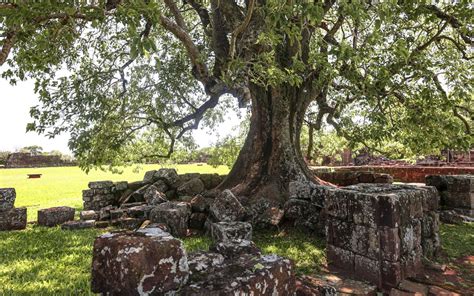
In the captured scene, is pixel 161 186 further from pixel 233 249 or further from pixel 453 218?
pixel 453 218

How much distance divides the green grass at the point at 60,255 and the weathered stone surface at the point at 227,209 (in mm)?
628

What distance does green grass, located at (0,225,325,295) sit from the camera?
4.31 metres

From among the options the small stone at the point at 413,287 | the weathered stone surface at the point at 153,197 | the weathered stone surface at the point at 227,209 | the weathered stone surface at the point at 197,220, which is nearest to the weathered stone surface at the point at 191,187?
the weathered stone surface at the point at 153,197

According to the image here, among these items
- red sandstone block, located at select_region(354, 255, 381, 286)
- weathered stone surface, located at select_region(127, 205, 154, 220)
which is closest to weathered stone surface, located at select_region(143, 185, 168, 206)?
weathered stone surface, located at select_region(127, 205, 154, 220)

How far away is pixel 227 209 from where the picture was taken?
7324mm

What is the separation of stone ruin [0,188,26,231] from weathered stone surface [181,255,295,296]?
8.33 m

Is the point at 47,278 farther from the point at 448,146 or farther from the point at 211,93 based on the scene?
the point at 448,146

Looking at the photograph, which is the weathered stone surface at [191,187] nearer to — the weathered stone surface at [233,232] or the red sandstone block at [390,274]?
the weathered stone surface at [233,232]

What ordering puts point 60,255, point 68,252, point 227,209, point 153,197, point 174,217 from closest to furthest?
1. point 60,255
2. point 68,252
3. point 227,209
4. point 174,217
5. point 153,197

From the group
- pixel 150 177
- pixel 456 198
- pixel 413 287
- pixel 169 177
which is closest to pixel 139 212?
pixel 169 177

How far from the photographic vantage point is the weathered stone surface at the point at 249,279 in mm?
2391

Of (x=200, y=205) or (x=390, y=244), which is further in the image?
(x=200, y=205)

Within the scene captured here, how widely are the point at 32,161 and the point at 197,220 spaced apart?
171 ft

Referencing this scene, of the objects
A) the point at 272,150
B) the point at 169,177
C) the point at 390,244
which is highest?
the point at 272,150
